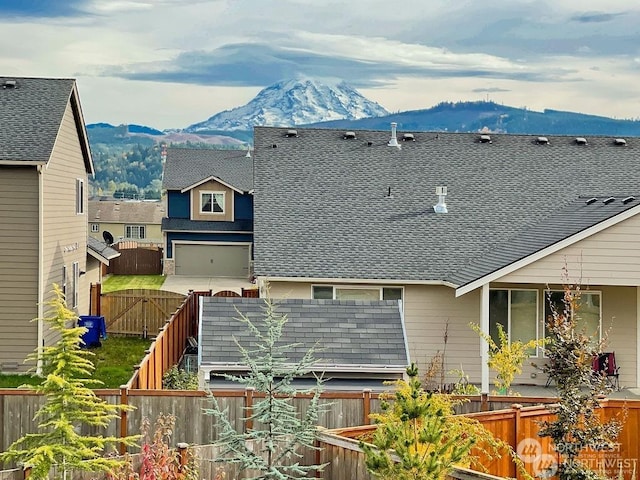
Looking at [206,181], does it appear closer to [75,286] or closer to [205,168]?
[205,168]

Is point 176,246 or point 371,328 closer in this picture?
point 371,328

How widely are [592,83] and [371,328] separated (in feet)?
153

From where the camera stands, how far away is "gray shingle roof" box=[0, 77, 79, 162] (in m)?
23.5

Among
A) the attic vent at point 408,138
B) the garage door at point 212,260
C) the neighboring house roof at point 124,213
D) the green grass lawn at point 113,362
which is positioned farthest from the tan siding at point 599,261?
the neighboring house roof at point 124,213

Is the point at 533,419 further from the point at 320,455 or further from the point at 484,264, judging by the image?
the point at 484,264

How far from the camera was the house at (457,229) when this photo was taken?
68.2ft

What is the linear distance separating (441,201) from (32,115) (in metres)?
11.0

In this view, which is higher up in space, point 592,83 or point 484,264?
point 592,83

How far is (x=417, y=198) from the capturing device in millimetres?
26281

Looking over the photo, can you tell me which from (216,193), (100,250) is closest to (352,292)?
(100,250)

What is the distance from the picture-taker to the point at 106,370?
79.0 ft

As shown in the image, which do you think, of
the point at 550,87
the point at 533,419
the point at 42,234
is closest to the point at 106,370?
the point at 42,234

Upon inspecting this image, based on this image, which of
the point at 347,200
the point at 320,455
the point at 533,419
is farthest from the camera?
the point at 347,200

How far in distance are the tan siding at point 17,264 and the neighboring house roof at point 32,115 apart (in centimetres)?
48
